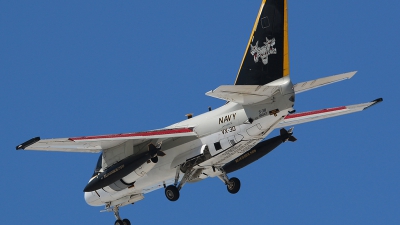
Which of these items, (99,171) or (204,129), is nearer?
(204,129)

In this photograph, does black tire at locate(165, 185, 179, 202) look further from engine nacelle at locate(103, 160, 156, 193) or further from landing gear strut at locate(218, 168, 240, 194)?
landing gear strut at locate(218, 168, 240, 194)

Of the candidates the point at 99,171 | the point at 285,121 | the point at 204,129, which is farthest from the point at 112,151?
the point at 285,121

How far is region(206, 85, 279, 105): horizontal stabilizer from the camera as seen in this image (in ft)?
112

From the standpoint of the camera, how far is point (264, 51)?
36031mm

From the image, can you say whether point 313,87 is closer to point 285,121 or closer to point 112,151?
point 285,121

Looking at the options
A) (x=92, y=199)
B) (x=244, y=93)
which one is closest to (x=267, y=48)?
(x=244, y=93)

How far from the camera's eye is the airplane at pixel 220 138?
117 feet

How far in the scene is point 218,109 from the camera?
3828cm

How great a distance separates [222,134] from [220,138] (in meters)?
0.21

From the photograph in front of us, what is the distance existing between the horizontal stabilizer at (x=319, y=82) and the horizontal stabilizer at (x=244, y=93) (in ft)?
2.87

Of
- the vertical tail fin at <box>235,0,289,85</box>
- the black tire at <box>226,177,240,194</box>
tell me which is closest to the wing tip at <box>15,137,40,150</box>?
the vertical tail fin at <box>235,0,289,85</box>

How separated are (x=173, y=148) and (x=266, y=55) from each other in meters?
6.36

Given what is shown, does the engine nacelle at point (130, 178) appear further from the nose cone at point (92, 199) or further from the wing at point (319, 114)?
the wing at point (319, 114)

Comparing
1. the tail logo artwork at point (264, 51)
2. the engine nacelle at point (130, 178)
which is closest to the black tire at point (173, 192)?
the engine nacelle at point (130, 178)
